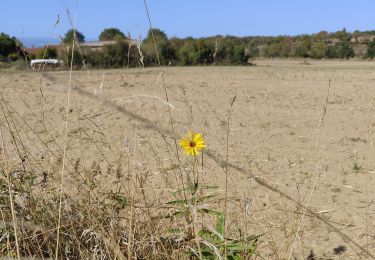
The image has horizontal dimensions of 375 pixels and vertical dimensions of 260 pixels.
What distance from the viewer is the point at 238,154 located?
3961mm

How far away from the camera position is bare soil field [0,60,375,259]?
79.6 inches

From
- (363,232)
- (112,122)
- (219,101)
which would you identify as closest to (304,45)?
(219,101)

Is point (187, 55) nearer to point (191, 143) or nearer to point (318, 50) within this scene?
point (318, 50)

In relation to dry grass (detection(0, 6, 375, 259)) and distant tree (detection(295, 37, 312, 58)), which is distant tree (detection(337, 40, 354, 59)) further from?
dry grass (detection(0, 6, 375, 259))

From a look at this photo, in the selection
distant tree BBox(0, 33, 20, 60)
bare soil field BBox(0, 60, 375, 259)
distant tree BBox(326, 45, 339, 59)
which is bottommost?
bare soil field BBox(0, 60, 375, 259)

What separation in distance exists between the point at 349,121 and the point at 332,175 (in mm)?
2285

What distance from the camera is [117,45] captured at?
17156 mm

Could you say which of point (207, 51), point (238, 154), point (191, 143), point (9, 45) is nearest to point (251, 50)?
point (207, 51)

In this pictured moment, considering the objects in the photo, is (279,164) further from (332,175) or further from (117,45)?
(117,45)

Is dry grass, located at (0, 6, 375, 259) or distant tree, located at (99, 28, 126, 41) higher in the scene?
distant tree, located at (99, 28, 126, 41)

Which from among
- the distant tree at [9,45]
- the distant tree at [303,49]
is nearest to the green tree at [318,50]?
the distant tree at [303,49]

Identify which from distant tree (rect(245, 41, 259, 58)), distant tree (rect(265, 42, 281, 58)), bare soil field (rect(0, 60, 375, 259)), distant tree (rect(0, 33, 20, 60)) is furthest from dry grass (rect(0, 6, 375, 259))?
distant tree (rect(265, 42, 281, 58))

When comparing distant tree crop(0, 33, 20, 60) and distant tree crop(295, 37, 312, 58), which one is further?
distant tree crop(295, 37, 312, 58)

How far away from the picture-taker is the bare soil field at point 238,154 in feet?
6.63
